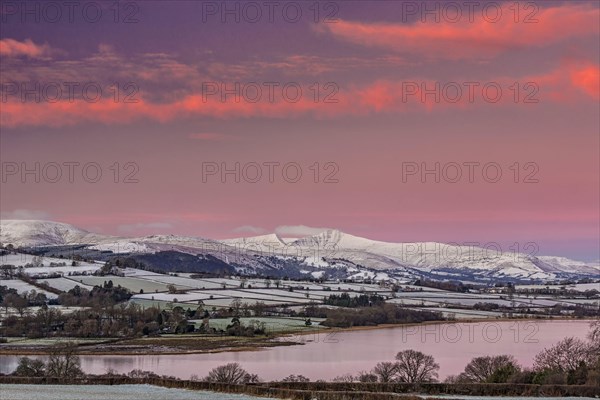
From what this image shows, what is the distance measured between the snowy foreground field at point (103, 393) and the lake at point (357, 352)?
33.2 metres

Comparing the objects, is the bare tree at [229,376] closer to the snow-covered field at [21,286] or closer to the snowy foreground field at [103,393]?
the snowy foreground field at [103,393]

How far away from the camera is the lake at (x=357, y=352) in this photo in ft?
288

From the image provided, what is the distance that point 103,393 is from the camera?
130 ft

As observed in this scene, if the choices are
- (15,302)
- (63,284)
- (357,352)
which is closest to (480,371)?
(357,352)

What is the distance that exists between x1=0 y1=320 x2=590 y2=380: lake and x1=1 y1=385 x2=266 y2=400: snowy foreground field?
33206 mm

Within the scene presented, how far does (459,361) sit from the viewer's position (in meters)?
94.1

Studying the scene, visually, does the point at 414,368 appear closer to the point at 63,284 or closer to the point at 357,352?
the point at 357,352

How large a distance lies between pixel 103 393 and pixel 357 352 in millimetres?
69916

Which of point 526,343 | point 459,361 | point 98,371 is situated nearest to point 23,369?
point 98,371

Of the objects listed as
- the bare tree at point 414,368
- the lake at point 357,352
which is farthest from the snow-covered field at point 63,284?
the bare tree at point 414,368

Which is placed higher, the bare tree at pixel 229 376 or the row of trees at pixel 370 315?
the bare tree at pixel 229 376

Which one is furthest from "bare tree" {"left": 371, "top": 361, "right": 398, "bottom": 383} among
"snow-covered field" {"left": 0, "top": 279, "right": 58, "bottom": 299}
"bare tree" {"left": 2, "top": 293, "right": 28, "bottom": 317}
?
"snow-covered field" {"left": 0, "top": 279, "right": 58, "bottom": 299}

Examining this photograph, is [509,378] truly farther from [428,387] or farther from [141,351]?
[141,351]

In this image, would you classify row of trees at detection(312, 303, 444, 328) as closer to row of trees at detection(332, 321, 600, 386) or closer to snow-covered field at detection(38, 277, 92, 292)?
snow-covered field at detection(38, 277, 92, 292)
